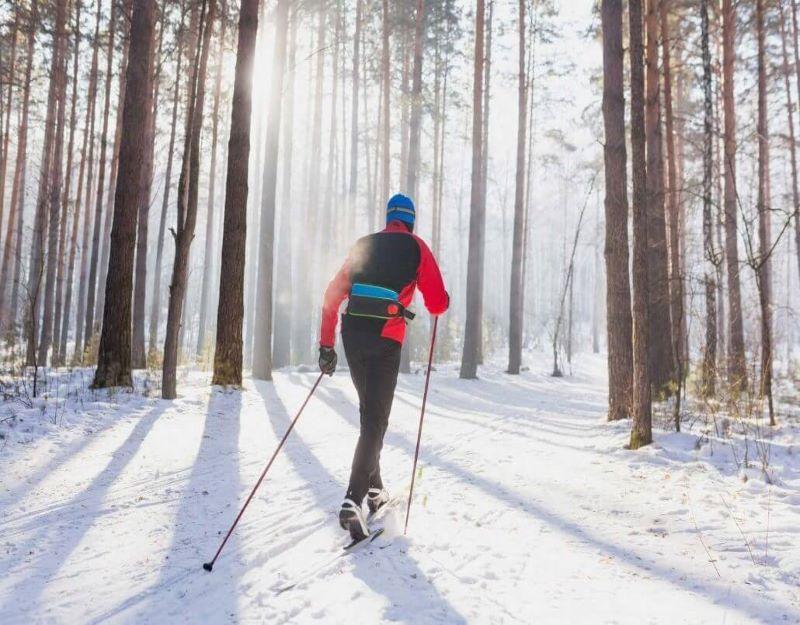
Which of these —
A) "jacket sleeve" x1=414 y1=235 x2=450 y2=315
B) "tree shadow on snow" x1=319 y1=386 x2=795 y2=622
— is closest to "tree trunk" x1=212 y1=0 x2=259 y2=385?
"tree shadow on snow" x1=319 y1=386 x2=795 y2=622

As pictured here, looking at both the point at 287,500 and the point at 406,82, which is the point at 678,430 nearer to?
the point at 287,500

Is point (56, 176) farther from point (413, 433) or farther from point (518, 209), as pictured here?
point (518, 209)

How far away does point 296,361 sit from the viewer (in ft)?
70.8

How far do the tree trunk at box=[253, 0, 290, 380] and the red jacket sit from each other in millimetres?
8257

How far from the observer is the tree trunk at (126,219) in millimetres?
7801

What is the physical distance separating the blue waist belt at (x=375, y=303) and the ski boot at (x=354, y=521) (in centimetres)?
129

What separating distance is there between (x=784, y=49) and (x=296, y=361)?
21.6m

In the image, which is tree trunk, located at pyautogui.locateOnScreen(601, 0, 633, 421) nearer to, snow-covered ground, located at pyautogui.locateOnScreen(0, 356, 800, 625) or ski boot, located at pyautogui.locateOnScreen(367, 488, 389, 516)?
snow-covered ground, located at pyautogui.locateOnScreen(0, 356, 800, 625)

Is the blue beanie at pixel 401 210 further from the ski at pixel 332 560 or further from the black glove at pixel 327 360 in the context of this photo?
the ski at pixel 332 560

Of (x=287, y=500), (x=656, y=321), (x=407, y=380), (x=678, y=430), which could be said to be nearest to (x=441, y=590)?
(x=287, y=500)

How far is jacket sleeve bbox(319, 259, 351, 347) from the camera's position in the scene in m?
3.72

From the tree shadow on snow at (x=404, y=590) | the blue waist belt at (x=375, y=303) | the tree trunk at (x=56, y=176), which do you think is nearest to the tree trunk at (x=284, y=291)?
the tree trunk at (x=56, y=176)

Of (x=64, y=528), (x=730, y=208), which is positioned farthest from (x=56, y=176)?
(x=730, y=208)

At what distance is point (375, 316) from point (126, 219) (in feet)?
20.8
